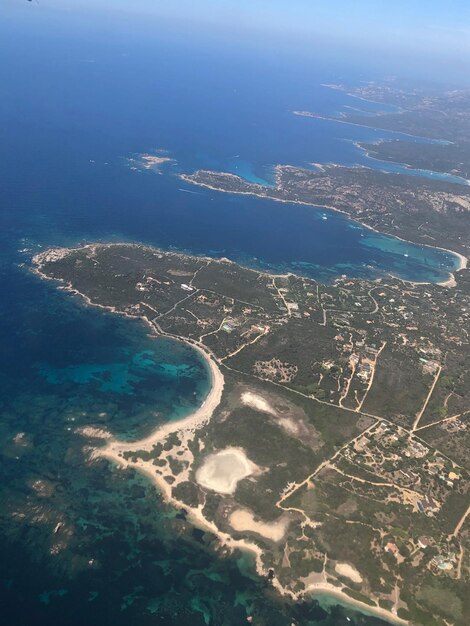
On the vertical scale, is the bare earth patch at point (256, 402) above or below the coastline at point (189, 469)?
above

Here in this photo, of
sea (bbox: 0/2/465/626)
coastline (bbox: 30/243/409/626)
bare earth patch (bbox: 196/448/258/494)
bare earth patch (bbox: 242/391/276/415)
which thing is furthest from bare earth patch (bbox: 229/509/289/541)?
bare earth patch (bbox: 242/391/276/415)

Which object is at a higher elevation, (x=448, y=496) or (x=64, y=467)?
(x=448, y=496)

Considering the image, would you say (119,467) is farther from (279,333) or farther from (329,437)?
(279,333)

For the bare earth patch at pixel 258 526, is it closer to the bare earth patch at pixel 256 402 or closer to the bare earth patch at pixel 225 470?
the bare earth patch at pixel 225 470

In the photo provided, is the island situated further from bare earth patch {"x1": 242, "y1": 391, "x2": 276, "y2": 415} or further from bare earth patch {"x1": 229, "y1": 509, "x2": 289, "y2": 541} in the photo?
bare earth patch {"x1": 242, "y1": 391, "x2": 276, "y2": 415}

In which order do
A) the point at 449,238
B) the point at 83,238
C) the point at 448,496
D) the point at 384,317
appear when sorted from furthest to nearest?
the point at 449,238, the point at 83,238, the point at 384,317, the point at 448,496

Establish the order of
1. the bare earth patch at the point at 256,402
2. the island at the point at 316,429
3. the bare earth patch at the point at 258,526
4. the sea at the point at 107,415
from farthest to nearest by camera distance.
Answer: the bare earth patch at the point at 256,402 < the bare earth patch at the point at 258,526 < the island at the point at 316,429 < the sea at the point at 107,415

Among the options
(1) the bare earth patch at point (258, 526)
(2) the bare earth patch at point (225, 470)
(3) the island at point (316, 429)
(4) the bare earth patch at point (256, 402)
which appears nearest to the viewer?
(3) the island at point (316, 429)

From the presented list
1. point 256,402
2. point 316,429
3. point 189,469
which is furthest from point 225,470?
point 316,429

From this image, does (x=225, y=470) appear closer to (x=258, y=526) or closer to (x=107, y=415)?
(x=258, y=526)

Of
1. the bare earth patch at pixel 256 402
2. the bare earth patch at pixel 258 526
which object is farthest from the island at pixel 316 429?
the bare earth patch at pixel 256 402

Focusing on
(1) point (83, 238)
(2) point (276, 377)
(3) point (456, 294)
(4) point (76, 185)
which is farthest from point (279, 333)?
(4) point (76, 185)
